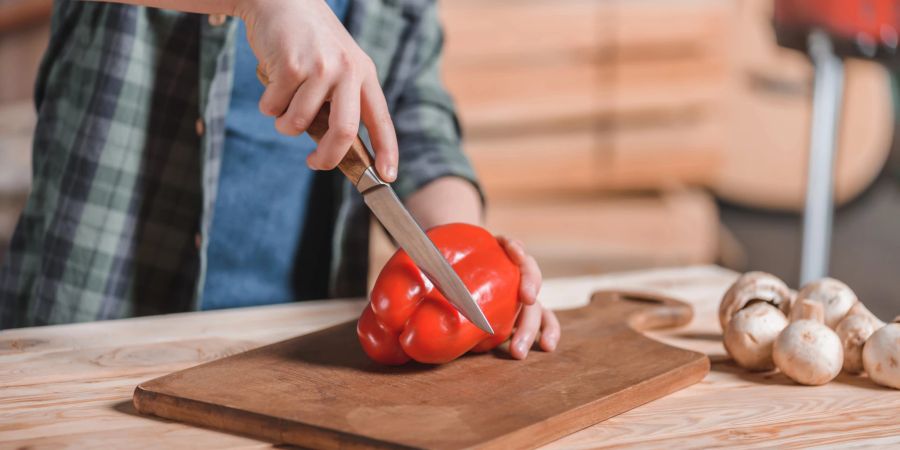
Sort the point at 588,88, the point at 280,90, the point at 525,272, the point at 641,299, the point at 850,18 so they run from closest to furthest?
the point at 280,90, the point at 525,272, the point at 641,299, the point at 850,18, the point at 588,88

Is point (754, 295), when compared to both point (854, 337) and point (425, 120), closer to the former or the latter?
point (854, 337)

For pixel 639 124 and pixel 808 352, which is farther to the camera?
pixel 639 124

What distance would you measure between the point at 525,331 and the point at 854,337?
340mm

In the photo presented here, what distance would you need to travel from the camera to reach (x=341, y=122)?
0.90 m

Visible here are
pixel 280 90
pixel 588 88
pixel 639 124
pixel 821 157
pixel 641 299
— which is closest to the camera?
pixel 280 90

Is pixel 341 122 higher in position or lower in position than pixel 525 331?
higher

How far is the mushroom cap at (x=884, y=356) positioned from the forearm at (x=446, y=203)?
512mm

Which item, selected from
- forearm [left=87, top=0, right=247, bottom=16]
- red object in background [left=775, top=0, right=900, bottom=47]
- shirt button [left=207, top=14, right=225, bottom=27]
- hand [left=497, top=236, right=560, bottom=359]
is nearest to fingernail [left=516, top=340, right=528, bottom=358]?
hand [left=497, top=236, right=560, bottom=359]

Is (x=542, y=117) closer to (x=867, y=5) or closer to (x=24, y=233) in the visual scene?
(x=867, y=5)

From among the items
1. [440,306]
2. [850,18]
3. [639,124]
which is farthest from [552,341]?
[639,124]

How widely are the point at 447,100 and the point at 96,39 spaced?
520 millimetres

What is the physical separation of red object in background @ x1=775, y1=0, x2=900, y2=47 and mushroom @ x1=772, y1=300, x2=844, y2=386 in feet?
4.06

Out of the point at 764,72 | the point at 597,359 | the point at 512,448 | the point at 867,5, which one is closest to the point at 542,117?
the point at 764,72

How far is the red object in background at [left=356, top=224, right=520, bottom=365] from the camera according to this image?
92 centimetres
